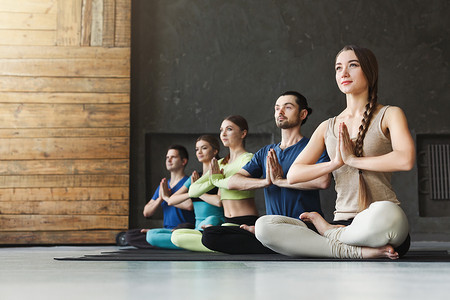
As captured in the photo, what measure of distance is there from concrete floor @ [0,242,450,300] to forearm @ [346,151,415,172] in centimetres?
38

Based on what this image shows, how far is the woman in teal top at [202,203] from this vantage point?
410cm

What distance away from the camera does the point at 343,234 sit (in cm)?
235

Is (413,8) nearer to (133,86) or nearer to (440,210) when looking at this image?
(440,210)

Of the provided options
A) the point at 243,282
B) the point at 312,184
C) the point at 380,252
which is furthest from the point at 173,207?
the point at 243,282

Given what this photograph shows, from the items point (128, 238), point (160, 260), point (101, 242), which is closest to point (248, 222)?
point (160, 260)

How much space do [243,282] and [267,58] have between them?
535 cm

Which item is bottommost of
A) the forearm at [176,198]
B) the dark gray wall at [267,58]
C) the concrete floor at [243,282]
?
the concrete floor at [243,282]

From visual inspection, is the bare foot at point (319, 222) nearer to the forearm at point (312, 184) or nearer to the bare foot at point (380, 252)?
the bare foot at point (380, 252)

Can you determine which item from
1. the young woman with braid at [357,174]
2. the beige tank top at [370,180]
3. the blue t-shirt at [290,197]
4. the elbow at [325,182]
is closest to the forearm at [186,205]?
the blue t-shirt at [290,197]

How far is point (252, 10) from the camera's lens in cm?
677

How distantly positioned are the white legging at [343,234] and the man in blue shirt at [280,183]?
349mm

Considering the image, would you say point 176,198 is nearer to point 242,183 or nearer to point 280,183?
point 242,183

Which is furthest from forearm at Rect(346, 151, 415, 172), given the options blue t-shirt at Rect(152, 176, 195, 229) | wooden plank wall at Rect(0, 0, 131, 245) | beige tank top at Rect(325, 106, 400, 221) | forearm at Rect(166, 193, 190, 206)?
wooden plank wall at Rect(0, 0, 131, 245)

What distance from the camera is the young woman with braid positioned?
2268mm
